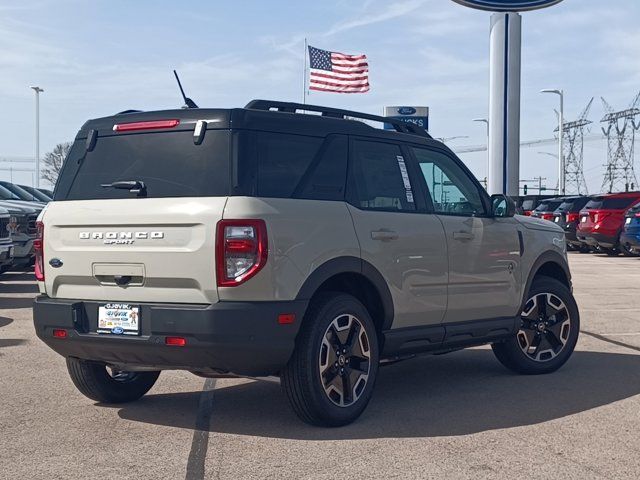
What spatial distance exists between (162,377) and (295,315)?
8.35ft

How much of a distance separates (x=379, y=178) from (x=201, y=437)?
216 centimetres

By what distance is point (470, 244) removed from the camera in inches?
283

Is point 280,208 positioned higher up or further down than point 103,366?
higher up

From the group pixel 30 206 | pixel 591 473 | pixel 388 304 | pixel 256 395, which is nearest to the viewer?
pixel 591 473

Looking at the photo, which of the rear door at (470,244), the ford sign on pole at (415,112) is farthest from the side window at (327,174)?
the ford sign on pole at (415,112)

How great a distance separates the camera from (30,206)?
55.6 feet

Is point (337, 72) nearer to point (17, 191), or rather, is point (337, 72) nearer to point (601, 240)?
point (601, 240)

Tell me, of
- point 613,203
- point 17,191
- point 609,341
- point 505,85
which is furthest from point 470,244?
point 613,203

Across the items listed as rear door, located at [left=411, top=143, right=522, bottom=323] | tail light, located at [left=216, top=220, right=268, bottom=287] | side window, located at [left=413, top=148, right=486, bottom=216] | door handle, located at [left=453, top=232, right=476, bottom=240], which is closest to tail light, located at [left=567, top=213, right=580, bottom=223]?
rear door, located at [left=411, top=143, right=522, bottom=323]

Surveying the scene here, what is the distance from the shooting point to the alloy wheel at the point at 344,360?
590cm

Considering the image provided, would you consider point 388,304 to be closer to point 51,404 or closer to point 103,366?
point 103,366

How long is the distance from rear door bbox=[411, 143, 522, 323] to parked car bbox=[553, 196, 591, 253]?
796 inches

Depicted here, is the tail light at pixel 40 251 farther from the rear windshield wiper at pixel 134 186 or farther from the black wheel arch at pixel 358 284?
the black wheel arch at pixel 358 284

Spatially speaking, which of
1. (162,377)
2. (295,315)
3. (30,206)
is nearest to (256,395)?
(162,377)
